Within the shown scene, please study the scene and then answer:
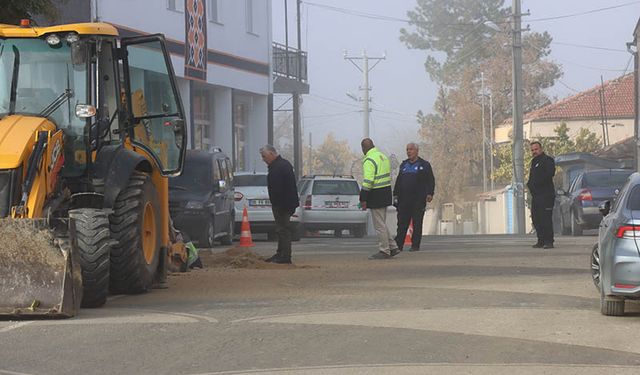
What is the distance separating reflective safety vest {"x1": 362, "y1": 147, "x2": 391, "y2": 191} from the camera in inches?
781

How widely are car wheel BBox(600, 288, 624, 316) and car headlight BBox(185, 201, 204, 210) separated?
41.6ft

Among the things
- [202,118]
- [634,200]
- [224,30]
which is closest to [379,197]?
[634,200]

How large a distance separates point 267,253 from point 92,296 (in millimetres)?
10482

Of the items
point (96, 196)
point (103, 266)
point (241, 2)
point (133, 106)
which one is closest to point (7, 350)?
point (103, 266)

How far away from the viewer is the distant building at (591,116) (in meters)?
72.4

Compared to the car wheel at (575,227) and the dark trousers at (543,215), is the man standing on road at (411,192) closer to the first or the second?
the dark trousers at (543,215)

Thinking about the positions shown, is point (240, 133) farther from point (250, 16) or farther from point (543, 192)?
point (543, 192)

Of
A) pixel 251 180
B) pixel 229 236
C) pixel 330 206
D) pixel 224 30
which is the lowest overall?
pixel 229 236

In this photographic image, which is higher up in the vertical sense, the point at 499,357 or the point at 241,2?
the point at 241,2

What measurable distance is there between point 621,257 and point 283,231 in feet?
26.2

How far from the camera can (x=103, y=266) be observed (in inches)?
463

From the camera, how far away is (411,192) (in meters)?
21.5

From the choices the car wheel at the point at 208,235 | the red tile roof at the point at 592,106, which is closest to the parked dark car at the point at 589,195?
the car wheel at the point at 208,235

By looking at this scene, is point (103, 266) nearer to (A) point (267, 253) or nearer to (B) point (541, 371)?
(B) point (541, 371)
